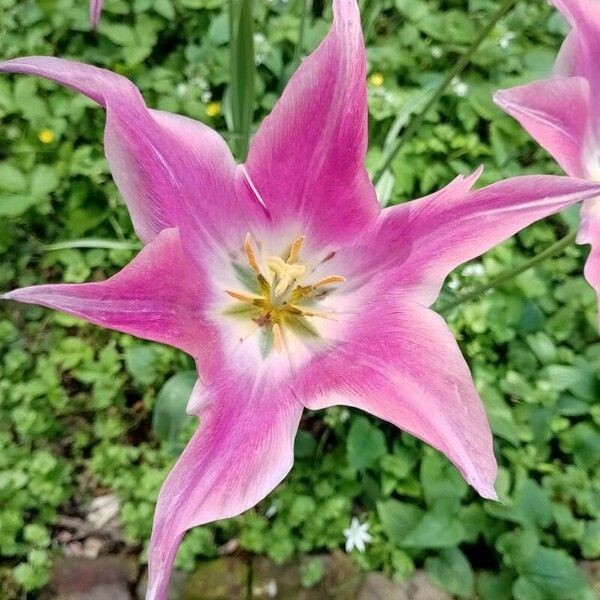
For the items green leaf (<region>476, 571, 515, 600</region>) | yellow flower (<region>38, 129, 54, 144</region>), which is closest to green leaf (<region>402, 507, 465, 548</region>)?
green leaf (<region>476, 571, 515, 600</region>)

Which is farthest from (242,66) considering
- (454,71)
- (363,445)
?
(363,445)

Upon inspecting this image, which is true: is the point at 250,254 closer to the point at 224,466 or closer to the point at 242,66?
the point at 224,466

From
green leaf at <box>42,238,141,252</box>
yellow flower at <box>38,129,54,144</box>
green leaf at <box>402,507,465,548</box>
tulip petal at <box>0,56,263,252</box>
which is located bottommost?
green leaf at <box>402,507,465,548</box>

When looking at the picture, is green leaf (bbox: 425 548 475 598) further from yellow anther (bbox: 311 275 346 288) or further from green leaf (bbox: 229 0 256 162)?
green leaf (bbox: 229 0 256 162)

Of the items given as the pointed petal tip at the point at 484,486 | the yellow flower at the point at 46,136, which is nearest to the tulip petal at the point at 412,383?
the pointed petal tip at the point at 484,486

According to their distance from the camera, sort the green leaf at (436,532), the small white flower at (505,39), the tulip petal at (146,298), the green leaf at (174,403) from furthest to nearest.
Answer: the small white flower at (505,39)
the green leaf at (436,532)
the green leaf at (174,403)
the tulip petal at (146,298)

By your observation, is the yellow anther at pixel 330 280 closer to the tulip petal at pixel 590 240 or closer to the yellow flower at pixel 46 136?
the tulip petal at pixel 590 240
